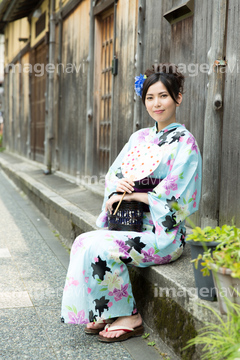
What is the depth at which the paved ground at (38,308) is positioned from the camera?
9.30 ft

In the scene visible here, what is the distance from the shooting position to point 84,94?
7504 millimetres

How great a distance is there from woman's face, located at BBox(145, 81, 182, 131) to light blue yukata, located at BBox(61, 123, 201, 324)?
256 mm

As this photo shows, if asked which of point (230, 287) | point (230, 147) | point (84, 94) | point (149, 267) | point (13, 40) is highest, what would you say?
point (13, 40)

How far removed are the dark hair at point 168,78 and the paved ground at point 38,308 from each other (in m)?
1.70

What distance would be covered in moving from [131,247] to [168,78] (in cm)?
118

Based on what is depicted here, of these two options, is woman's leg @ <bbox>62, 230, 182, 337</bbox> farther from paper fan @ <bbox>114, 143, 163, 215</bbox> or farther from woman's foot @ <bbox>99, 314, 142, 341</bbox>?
paper fan @ <bbox>114, 143, 163, 215</bbox>

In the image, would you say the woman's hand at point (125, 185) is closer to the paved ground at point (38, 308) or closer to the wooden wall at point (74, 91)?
the paved ground at point (38, 308)

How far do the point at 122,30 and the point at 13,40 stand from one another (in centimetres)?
1137

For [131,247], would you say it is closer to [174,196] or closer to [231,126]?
[174,196]

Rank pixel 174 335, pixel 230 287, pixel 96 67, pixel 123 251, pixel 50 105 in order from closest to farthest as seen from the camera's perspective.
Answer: pixel 230 287, pixel 174 335, pixel 123 251, pixel 96 67, pixel 50 105

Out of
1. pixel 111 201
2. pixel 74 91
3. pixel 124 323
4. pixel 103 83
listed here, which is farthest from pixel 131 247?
pixel 74 91

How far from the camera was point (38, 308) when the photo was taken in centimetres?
352

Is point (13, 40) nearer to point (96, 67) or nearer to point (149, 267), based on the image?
point (96, 67)

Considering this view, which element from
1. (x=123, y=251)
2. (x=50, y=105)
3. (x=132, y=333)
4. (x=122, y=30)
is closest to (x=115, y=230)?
(x=123, y=251)
